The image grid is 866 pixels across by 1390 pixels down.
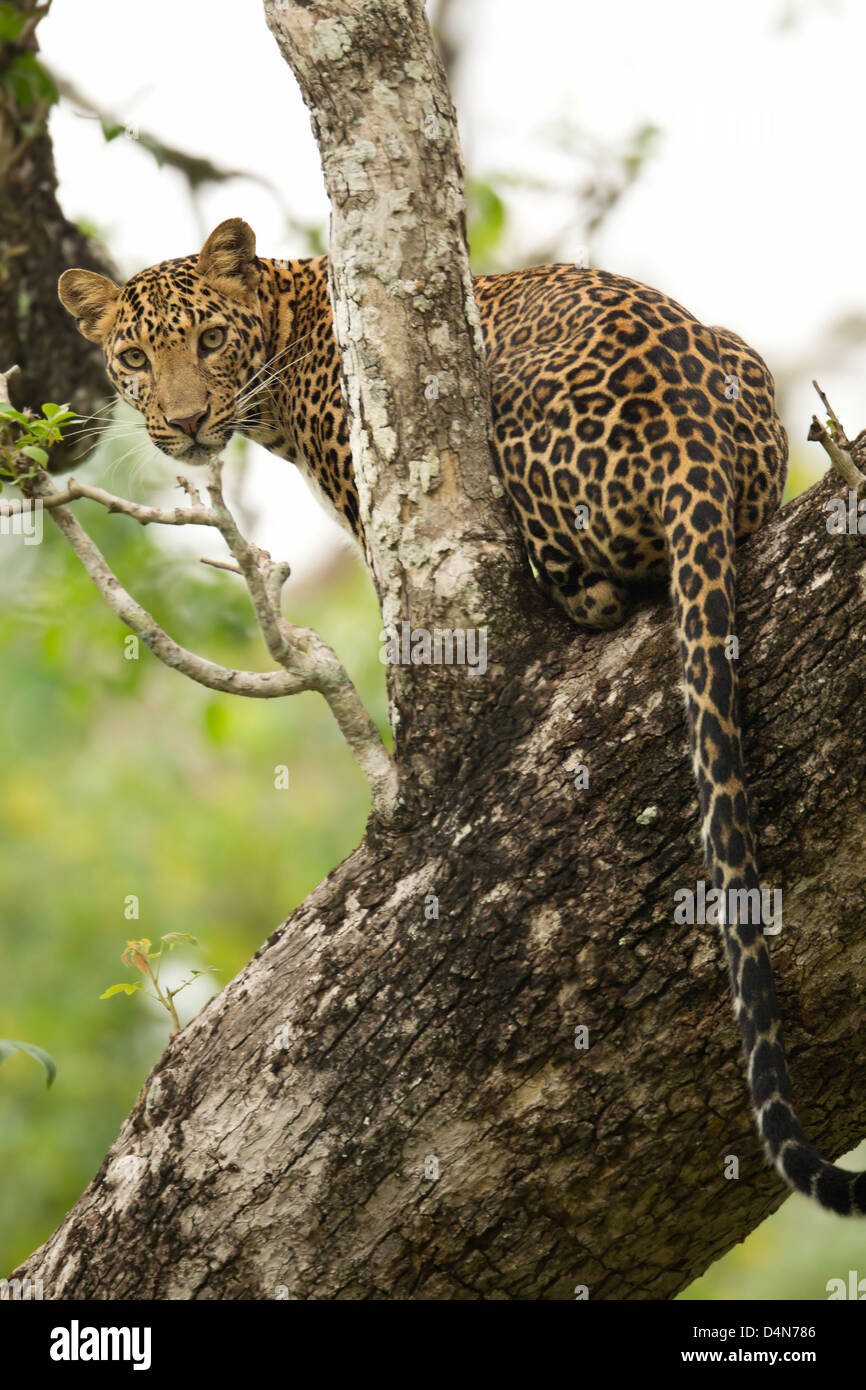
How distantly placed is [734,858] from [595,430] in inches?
57.4

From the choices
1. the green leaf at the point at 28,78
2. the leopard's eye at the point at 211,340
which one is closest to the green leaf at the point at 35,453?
the leopard's eye at the point at 211,340

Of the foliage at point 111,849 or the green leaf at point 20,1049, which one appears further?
the foliage at point 111,849

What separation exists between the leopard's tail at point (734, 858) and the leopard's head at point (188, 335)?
8.51ft

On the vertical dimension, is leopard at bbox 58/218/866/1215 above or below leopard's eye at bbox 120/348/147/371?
below

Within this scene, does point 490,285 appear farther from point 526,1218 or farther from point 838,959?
point 526,1218

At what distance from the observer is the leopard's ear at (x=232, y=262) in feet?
18.8

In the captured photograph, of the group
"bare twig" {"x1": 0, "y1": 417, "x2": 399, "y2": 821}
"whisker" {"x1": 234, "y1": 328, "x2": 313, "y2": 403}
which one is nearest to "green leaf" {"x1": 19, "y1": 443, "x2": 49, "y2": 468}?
"bare twig" {"x1": 0, "y1": 417, "x2": 399, "y2": 821}

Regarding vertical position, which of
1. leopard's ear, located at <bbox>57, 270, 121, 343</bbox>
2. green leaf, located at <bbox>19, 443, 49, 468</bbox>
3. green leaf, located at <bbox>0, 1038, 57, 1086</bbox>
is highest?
leopard's ear, located at <bbox>57, 270, 121, 343</bbox>

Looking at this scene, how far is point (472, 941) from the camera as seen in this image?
372cm

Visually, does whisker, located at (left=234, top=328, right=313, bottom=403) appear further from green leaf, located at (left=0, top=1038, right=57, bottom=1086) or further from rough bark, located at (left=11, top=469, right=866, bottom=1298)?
green leaf, located at (left=0, top=1038, right=57, bottom=1086)

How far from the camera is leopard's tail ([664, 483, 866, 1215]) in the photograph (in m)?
3.15

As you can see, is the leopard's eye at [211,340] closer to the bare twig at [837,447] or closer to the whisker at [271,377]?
the whisker at [271,377]
